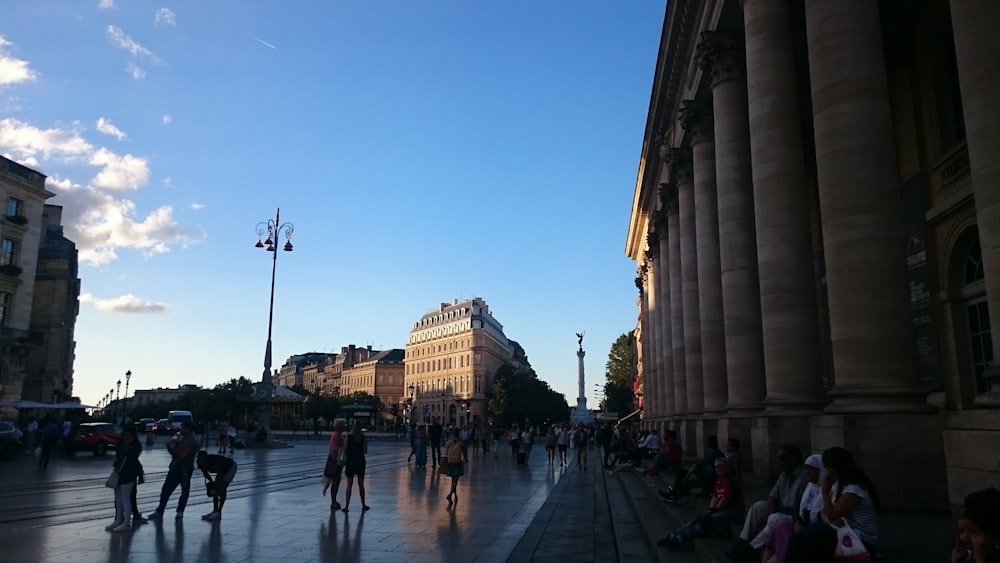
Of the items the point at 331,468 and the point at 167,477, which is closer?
the point at 167,477

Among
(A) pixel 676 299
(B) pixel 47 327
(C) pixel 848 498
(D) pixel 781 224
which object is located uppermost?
(B) pixel 47 327

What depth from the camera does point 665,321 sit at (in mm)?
33188

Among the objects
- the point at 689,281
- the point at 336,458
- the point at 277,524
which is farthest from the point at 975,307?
the point at 277,524

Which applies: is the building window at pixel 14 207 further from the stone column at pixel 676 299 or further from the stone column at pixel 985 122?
the stone column at pixel 985 122

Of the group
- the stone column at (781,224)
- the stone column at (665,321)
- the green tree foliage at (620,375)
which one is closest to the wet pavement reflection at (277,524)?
the stone column at (781,224)

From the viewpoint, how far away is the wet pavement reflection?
9289 mm

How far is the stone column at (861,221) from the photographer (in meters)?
10.5

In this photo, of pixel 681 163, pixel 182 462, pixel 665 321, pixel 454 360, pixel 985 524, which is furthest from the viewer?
pixel 454 360

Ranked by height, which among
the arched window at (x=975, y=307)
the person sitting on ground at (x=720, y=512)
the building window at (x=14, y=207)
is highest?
the building window at (x=14, y=207)

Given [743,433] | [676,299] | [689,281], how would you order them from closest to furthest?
[743,433] → [689,281] → [676,299]

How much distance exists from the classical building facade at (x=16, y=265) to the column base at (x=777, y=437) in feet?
157

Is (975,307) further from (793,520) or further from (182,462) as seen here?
(182,462)

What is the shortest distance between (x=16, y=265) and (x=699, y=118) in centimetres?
4562

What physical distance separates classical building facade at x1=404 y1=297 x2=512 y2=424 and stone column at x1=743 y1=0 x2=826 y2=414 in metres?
104
